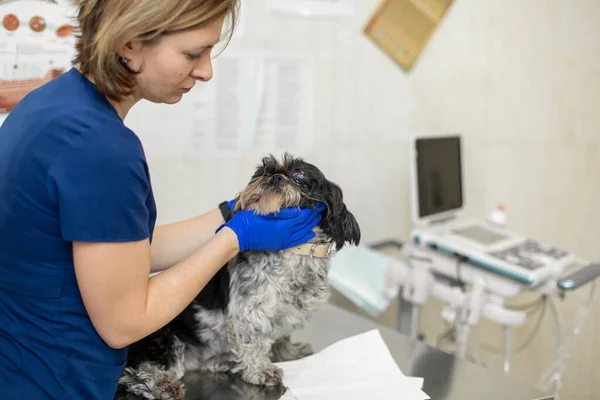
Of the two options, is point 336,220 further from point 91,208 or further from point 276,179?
point 91,208

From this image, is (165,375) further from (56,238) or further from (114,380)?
(56,238)

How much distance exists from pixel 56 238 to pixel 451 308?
5.36ft

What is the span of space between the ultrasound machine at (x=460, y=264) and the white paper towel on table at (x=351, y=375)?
0.73m

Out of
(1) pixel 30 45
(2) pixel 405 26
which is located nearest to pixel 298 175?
(1) pixel 30 45

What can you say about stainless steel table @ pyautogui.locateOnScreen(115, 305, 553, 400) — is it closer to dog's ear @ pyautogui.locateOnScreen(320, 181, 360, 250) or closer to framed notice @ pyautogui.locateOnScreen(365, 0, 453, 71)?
dog's ear @ pyautogui.locateOnScreen(320, 181, 360, 250)

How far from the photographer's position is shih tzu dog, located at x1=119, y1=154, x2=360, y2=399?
1319 millimetres

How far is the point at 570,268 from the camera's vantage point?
2.50m

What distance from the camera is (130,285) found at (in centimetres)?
101

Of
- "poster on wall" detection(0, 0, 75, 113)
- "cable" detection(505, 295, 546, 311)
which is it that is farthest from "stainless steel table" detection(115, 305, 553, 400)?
"cable" detection(505, 295, 546, 311)

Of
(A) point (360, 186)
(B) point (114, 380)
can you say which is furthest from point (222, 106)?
(B) point (114, 380)

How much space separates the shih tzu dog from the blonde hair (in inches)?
15.5

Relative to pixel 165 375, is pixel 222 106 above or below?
above

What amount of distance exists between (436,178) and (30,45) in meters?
1.53

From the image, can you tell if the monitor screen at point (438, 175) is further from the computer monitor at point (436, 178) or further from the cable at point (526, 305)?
the cable at point (526, 305)
